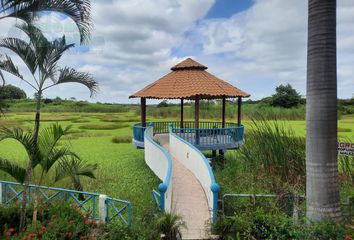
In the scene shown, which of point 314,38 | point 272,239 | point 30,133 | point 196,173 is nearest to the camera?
point 314,38

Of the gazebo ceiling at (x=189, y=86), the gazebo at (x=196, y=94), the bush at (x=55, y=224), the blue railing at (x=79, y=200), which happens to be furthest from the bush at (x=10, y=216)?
the gazebo ceiling at (x=189, y=86)

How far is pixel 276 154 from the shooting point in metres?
7.93

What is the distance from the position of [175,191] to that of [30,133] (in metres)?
3.65

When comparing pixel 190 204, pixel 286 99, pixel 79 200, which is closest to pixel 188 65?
pixel 79 200

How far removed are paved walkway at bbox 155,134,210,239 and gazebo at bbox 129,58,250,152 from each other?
3333mm

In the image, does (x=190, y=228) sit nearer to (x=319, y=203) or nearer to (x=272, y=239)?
(x=272, y=239)

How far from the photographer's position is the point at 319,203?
4320mm

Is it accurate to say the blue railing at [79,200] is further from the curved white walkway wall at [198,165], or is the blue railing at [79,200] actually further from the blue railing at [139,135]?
the blue railing at [139,135]

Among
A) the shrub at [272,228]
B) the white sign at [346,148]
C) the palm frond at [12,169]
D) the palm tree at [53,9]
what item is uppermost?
the palm tree at [53,9]

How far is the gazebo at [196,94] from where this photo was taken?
1287 cm

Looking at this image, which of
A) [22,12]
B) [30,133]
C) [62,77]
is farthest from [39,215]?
[22,12]

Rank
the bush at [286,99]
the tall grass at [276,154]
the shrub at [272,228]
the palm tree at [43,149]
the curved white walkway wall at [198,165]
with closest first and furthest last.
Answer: the shrub at [272,228] < the palm tree at [43,149] < the curved white walkway wall at [198,165] < the tall grass at [276,154] < the bush at [286,99]

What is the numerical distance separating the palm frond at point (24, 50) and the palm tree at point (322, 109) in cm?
474

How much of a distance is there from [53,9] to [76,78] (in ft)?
4.19
